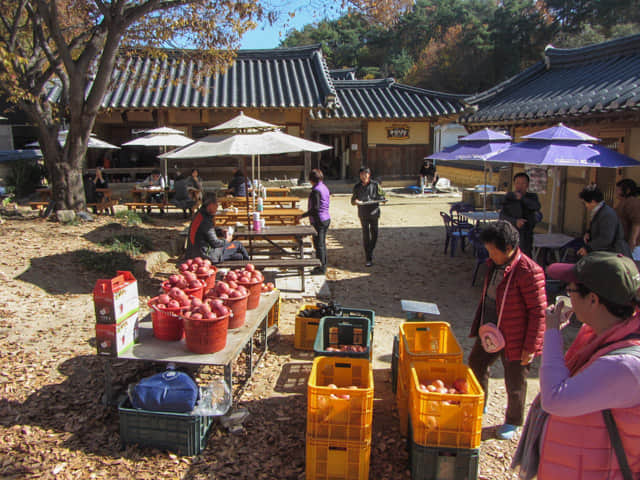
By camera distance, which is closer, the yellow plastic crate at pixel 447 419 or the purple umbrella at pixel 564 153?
the yellow plastic crate at pixel 447 419

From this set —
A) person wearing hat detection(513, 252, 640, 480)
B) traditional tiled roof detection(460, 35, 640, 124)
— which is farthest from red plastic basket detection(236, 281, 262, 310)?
traditional tiled roof detection(460, 35, 640, 124)

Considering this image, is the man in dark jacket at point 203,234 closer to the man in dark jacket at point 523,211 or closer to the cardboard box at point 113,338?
the cardboard box at point 113,338

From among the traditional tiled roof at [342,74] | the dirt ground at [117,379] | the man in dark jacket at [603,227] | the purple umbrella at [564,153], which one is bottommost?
the dirt ground at [117,379]

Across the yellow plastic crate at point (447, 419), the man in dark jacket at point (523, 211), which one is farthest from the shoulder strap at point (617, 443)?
the man in dark jacket at point (523, 211)

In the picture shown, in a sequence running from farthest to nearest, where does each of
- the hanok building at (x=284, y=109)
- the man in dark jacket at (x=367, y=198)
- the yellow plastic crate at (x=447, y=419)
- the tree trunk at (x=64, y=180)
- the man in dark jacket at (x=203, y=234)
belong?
1. the hanok building at (x=284, y=109)
2. the tree trunk at (x=64, y=180)
3. the man in dark jacket at (x=367, y=198)
4. the man in dark jacket at (x=203, y=234)
5. the yellow plastic crate at (x=447, y=419)

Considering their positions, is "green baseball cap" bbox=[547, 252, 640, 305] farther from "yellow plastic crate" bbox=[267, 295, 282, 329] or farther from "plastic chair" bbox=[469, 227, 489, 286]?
"plastic chair" bbox=[469, 227, 489, 286]

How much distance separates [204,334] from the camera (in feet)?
12.4

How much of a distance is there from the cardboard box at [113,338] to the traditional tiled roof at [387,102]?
52.9 ft

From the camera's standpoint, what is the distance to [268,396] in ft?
14.8

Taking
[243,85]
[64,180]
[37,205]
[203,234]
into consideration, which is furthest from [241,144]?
[243,85]

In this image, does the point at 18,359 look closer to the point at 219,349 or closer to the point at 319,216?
the point at 219,349

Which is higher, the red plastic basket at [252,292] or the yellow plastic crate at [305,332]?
the red plastic basket at [252,292]

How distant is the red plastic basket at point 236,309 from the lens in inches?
168

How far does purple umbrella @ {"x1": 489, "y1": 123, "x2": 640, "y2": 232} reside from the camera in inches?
254
